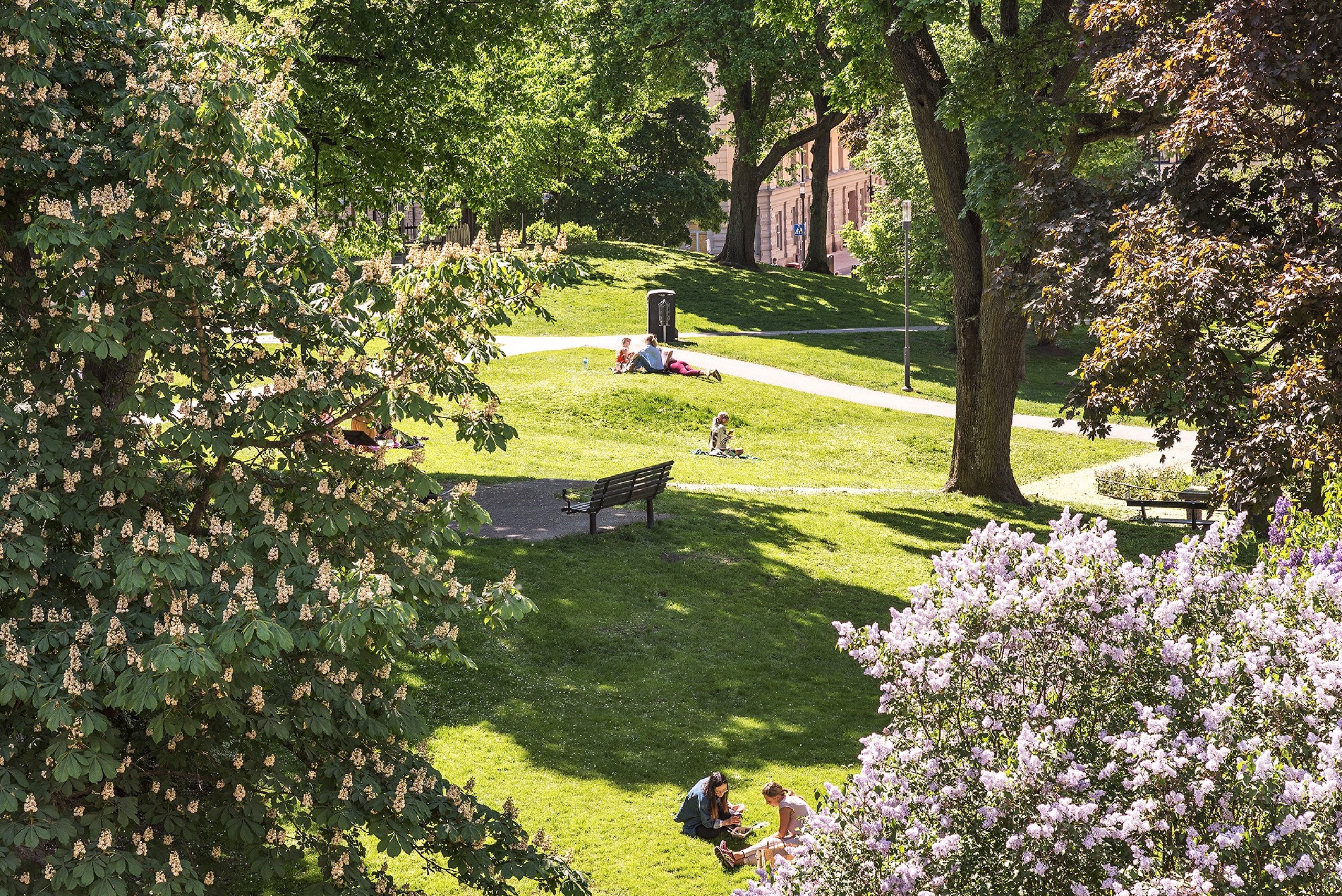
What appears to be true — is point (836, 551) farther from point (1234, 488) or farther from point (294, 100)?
point (294, 100)

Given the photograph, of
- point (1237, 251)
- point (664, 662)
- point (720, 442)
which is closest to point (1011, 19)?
point (720, 442)

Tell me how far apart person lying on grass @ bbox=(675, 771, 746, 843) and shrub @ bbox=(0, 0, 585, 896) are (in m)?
2.68

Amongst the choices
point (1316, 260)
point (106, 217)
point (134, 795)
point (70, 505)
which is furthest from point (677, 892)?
point (1316, 260)

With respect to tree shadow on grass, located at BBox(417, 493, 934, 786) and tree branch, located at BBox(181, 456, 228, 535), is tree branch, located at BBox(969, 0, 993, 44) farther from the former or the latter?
tree branch, located at BBox(181, 456, 228, 535)

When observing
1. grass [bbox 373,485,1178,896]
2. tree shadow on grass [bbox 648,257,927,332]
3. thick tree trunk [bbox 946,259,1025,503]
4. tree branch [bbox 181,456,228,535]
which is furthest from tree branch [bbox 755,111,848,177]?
tree branch [bbox 181,456,228,535]

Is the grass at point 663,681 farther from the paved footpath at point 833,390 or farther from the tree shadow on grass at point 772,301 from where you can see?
the tree shadow on grass at point 772,301

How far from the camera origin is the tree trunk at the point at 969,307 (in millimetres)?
19625

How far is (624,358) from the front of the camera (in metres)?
28.2

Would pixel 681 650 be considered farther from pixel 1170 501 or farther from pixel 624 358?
pixel 624 358

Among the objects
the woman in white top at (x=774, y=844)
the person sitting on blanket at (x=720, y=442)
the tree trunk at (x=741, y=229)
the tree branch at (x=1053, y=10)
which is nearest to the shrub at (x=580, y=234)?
the tree trunk at (x=741, y=229)

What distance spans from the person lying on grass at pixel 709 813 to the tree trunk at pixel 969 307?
11921 millimetres

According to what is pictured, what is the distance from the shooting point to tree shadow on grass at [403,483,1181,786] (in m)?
10.6

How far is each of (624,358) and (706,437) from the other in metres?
4.07

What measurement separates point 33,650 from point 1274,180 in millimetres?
10146
